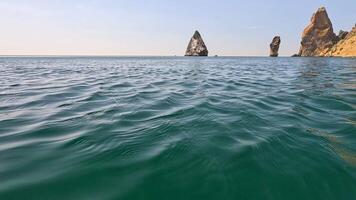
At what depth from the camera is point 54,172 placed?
380 cm

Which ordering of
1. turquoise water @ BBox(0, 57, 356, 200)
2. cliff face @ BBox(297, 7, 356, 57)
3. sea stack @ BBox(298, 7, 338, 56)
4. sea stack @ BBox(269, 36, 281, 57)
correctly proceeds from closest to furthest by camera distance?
turquoise water @ BBox(0, 57, 356, 200)
cliff face @ BBox(297, 7, 356, 57)
sea stack @ BBox(298, 7, 338, 56)
sea stack @ BBox(269, 36, 281, 57)

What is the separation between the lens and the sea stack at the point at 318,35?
549 ft

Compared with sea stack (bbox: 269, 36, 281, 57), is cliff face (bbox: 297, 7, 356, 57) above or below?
above

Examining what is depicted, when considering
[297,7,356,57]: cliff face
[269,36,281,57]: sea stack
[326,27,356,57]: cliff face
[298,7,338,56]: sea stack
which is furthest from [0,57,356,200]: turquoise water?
[269,36,281,57]: sea stack

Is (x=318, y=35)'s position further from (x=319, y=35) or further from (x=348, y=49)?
(x=348, y=49)

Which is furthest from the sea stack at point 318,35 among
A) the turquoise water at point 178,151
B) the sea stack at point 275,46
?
the turquoise water at point 178,151

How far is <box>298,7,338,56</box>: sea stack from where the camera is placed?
167 meters

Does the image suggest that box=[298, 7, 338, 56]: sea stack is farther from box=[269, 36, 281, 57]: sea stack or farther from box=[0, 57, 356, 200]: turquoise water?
box=[0, 57, 356, 200]: turquoise water

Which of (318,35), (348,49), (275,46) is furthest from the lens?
(275,46)

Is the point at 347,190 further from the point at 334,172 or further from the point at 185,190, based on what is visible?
the point at 185,190

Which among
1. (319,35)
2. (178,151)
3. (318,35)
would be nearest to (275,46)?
(318,35)

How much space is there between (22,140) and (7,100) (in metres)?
5.07

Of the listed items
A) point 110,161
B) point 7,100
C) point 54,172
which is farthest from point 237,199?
point 7,100

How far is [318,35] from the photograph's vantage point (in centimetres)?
16925
